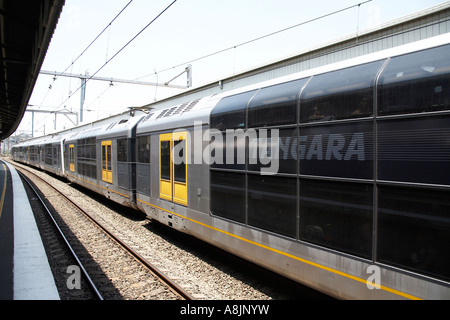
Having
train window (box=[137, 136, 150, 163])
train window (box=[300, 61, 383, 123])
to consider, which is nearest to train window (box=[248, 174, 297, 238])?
train window (box=[300, 61, 383, 123])

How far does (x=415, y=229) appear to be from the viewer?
276 centimetres

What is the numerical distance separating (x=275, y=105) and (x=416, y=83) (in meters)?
1.88

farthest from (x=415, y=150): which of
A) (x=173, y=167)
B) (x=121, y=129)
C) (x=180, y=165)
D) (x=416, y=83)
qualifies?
(x=121, y=129)

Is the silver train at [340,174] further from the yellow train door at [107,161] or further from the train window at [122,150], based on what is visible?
the yellow train door at [107,161]

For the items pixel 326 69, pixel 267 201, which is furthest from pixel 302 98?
pixel 267 201

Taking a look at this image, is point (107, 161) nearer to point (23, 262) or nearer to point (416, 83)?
point (23, 262)

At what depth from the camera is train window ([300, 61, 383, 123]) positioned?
128 inches

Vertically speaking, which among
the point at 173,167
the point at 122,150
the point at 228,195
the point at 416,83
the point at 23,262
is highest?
the point at 416,83

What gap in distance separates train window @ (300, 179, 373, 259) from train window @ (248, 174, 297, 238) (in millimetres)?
177

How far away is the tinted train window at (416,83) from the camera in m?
2.66

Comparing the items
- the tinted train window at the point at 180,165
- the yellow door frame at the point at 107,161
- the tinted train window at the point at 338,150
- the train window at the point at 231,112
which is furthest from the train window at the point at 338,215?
the yellow door frame at the point at 107,161

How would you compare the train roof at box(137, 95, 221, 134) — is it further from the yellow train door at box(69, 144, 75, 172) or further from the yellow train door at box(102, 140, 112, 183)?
the yellow train door at box(69, 144, 75, 172)
